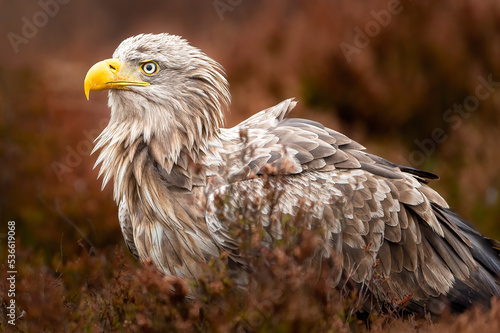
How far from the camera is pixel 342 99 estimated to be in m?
10.7

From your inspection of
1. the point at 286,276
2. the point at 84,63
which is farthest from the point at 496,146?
the point at 84,63

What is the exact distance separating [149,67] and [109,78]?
0.30 meters

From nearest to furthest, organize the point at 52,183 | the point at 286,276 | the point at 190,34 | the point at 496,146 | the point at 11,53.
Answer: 1. the point at 286,276
2. the point at 52,183
3. the point at 496,146
4. the point at 11,53
5. the point at 190,34

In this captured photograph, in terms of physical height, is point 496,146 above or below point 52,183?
above

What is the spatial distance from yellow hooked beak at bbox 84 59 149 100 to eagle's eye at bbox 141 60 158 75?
6 cm

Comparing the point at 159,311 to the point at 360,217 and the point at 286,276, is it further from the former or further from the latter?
the point at 360,217

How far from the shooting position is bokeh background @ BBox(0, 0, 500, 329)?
8.98 m

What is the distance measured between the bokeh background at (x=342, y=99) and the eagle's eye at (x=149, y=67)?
3863 mm

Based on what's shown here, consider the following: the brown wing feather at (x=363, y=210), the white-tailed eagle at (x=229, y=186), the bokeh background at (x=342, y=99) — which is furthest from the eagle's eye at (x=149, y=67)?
the bokeh background at (x=342, y=99)

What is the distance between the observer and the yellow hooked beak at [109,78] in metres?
4.52

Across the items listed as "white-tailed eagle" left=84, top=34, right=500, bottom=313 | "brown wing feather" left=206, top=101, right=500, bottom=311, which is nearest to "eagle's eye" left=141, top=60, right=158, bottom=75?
"white-tailed eagle" left=84, top=34, right=500, bottom=313

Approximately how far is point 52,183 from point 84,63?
583 cm

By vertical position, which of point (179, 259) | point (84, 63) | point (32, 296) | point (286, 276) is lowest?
point (84, 63)

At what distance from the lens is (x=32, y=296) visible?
12.3 ft
